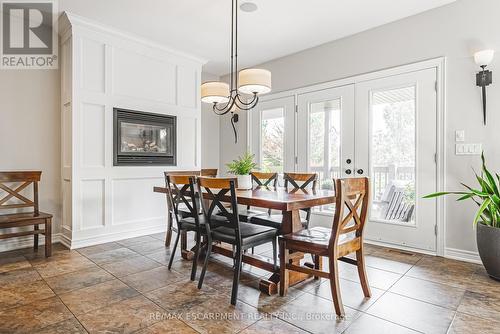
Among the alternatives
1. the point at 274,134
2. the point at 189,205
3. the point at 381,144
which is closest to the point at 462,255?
the point at 381,144

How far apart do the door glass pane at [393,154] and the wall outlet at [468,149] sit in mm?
442

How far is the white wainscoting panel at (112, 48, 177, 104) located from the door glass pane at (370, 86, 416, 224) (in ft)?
9.73

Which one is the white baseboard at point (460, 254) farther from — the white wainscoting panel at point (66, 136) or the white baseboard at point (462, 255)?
the white wainscoting panel at point (66, 136)

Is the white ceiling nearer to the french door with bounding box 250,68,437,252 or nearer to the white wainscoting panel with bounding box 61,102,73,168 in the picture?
the french door with bounding box 250,68,437,252

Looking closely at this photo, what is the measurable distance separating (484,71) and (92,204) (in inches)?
183

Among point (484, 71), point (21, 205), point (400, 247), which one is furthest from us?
point (400, 247)

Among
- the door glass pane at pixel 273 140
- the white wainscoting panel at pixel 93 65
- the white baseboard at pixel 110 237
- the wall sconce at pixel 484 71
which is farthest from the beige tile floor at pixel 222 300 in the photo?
the door glass pane at pixel 273 140

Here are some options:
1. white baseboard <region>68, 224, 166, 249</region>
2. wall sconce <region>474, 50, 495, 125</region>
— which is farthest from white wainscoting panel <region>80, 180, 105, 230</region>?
wall sconce <region>474, 50, 495, 125</region>

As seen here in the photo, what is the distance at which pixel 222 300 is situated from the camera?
2148 mm

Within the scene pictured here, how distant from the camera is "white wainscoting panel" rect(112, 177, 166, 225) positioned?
386 cm

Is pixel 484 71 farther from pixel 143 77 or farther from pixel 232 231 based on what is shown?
pixel 143 77

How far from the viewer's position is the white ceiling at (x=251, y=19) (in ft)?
10.3

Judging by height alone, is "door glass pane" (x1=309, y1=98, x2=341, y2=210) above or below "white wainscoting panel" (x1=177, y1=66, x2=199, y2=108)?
below

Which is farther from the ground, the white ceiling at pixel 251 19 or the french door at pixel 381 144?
the white ceiling at pixel 251 19
